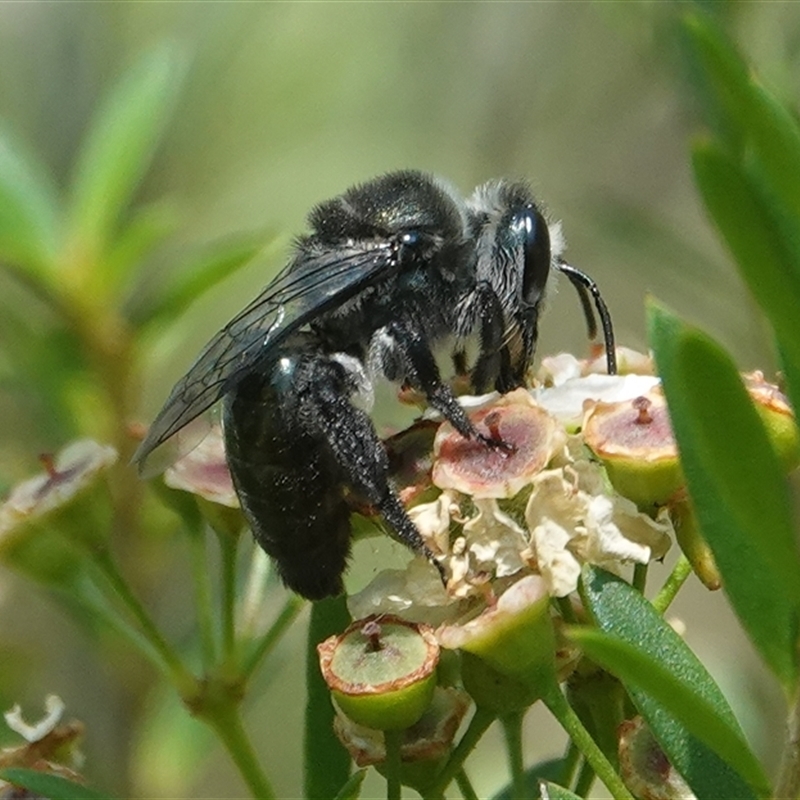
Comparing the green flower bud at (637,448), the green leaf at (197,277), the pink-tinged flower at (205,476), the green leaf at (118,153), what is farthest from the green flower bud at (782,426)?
the green leaf at (118,153)

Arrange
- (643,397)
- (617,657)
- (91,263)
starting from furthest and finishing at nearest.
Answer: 1. (91,263)
2. (643,397)
3. (617,657)

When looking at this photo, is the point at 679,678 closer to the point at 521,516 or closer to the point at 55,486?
the point at 521,516

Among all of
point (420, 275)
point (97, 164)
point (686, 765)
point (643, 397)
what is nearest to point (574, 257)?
point (97, 164)

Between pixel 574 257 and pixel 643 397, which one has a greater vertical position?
pixel 643 397

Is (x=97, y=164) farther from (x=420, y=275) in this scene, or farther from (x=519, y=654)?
(x=519, y=654)

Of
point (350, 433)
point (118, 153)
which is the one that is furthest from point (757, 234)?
point (118, 153)

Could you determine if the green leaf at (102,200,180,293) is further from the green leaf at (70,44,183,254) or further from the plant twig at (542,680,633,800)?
the plant twig at (542,680,633,800)
